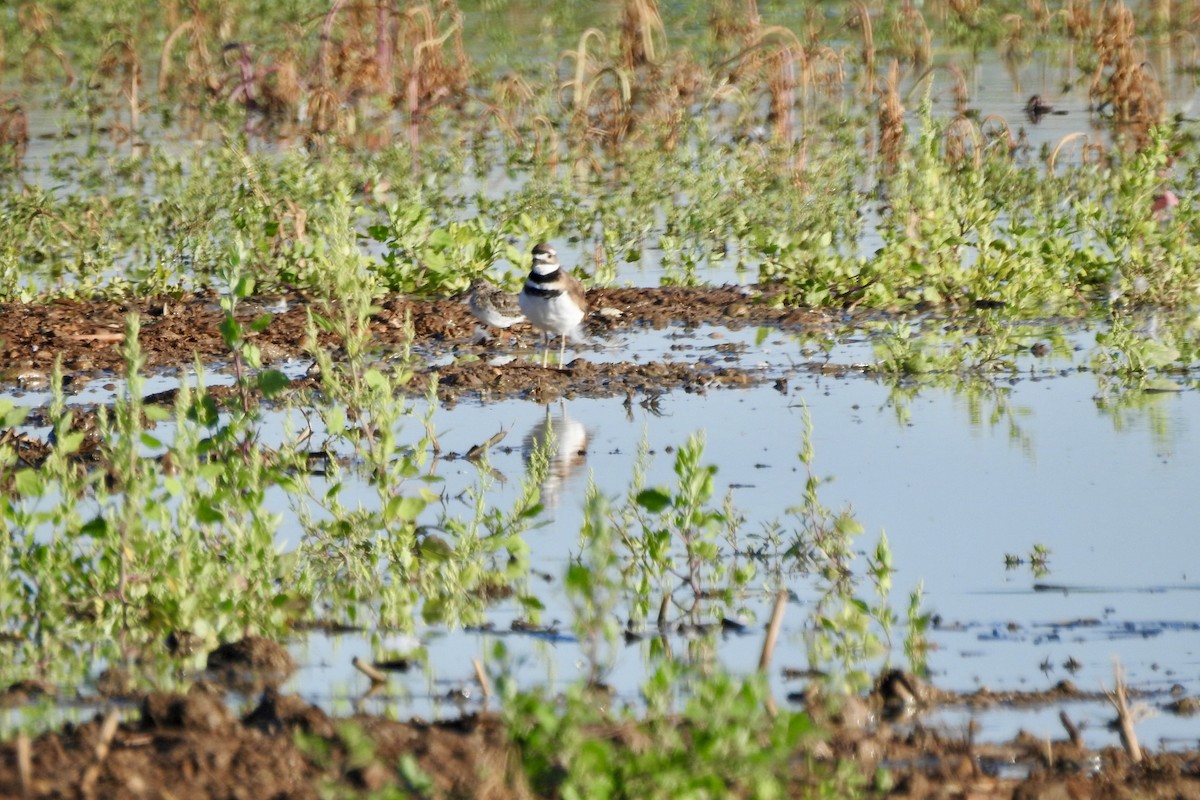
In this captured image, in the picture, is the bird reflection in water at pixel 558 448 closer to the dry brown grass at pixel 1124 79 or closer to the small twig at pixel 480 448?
the small twig at pixel 480 448

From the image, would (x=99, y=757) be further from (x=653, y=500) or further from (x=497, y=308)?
(x=497, y=308)

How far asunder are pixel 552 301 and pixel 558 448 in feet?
6.15

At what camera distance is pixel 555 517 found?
7.07 m

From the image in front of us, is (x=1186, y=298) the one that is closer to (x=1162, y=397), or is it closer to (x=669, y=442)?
(x=1162, y=397)

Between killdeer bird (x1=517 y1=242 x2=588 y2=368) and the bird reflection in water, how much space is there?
3.08ft

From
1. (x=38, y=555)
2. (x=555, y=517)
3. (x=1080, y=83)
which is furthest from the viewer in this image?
(x=1080, y=83)

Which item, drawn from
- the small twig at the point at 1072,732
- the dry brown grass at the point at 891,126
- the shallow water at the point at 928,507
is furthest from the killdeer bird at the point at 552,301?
the dry brown grass at the point at 891,126

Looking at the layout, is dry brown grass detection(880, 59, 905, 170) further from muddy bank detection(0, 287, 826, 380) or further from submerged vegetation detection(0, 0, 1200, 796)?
muddy bank detection(0, 287, 826, 380)

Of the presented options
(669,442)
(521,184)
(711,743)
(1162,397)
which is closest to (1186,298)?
(1162,397)

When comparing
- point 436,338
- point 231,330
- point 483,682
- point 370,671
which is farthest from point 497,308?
point 483,682

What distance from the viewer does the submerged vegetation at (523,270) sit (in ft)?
17.6

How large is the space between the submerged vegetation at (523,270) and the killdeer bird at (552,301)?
818 millimetres

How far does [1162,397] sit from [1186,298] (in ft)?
8.11

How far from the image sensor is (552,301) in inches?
393
